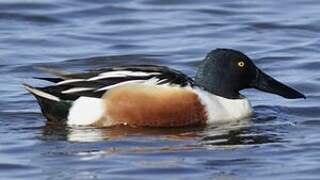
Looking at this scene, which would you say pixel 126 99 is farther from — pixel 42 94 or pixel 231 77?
pixel 231 77

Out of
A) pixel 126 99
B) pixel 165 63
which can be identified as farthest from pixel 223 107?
pixel 165 63

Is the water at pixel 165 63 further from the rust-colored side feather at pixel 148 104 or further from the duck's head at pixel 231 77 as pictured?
the duck's head at pixel 231 77

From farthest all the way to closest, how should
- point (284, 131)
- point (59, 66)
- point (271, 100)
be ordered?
1. point (59, 66)
2. point (271, 100)
3. point (284, 131)

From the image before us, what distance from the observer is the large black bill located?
11969mm

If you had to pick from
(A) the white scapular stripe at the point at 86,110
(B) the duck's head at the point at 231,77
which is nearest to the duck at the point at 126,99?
(A) the white scapular stripe at the point at 86,110

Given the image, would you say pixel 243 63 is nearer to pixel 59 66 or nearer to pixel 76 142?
pixel 76 142

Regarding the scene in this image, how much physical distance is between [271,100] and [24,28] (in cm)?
433

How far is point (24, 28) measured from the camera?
53.0 ft

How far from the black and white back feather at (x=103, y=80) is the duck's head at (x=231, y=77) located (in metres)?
0.40

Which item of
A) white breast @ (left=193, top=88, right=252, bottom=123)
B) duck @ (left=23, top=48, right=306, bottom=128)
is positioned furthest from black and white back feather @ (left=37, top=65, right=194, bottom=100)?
white breast @ (left=193, top=88, right=252, bottom=123)

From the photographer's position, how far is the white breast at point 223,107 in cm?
1145

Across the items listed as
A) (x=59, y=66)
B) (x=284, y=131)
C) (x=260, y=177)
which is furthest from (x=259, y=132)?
(x=59, y=66)

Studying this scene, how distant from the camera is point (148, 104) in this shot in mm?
11281

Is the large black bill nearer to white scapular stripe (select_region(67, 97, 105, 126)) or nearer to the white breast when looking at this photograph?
the white breast
